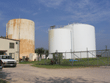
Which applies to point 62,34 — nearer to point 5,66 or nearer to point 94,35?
point 94,35

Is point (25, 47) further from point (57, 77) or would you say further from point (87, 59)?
point (57, 77)

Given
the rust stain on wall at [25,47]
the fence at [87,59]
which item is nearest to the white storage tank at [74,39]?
the rust stain on wall at [25,47]

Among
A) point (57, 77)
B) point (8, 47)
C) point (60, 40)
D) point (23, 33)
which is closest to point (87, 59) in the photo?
point (57, 77)

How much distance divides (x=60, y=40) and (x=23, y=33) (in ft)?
48.2

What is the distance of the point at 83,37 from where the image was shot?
45812mm

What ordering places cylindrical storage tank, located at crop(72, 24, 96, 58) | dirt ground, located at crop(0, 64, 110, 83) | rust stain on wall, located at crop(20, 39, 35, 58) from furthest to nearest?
1. rust stain on wall, located at crop(20, 39, 35, 58)
2. cylindrical storage tank, located at crop(72, 24, 96, 58)
3. dirt ground, located at crop(0, 64, 110, 83)

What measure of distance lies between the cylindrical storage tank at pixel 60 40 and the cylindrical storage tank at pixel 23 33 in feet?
27.7

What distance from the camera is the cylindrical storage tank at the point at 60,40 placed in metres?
44.6

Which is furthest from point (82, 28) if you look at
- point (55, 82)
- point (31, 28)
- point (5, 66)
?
point (55, 82)

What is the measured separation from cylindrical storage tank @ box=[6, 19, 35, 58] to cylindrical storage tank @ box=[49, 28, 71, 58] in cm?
843

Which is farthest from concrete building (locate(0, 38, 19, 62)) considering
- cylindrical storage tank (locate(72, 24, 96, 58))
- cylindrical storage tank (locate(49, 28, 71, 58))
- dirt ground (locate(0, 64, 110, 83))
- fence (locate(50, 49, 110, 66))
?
cylindrical storage tank (locate(72, 24, 96, 58))

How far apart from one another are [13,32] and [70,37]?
22.2 metres

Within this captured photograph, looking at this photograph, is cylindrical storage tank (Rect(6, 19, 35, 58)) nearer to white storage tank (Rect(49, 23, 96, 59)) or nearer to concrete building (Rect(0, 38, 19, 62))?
white storage tank (Rect(49, 23, 96, 59))

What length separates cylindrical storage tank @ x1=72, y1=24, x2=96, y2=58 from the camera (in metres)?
45.5
